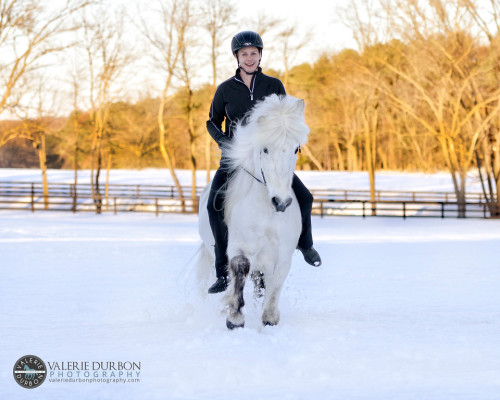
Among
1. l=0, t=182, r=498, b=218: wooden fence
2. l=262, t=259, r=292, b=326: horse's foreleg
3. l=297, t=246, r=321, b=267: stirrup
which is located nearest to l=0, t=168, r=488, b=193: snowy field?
l=0, t=182, r=498, b=218: wooden fence

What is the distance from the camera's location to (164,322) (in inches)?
239

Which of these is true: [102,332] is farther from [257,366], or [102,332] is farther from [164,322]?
[257,366]

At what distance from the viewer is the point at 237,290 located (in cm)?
526

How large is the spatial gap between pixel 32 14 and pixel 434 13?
15833 mm

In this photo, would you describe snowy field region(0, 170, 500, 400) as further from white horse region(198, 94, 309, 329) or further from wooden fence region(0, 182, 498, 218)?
wooden fence region(0, 182, 498, 218)

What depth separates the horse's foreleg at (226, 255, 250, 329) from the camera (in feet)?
16.9

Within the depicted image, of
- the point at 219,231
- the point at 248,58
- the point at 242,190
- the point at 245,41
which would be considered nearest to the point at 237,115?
the point at 248,58

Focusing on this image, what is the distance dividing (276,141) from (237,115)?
1.01 m

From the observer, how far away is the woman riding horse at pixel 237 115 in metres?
5.55

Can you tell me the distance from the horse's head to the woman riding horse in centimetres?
53

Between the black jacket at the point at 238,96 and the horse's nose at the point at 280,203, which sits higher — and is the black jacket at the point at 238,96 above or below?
above

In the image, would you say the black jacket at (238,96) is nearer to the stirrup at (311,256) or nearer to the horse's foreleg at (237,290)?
the horse's foreleg at (237,290)

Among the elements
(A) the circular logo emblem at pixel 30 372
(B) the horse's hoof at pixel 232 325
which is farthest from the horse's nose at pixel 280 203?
(A) the circular logo emblem at pixel 30 372

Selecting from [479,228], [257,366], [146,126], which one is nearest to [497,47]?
[479,228]
